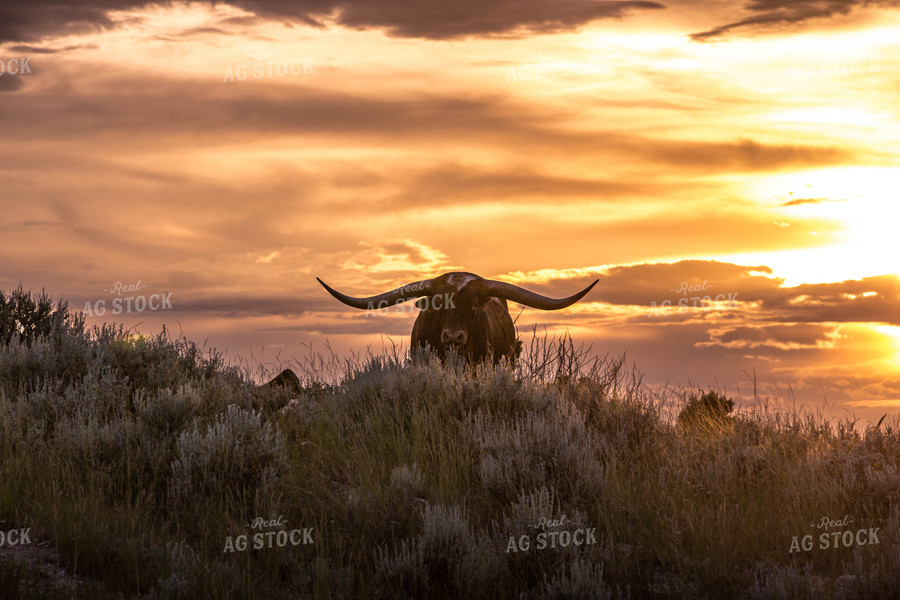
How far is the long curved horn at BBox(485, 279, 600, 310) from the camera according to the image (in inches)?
544

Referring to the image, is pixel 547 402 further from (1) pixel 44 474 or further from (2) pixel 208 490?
(1) pixel 44 474

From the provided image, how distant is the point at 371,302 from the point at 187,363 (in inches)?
146

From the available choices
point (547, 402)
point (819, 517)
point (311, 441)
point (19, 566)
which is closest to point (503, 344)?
point (547, 402)

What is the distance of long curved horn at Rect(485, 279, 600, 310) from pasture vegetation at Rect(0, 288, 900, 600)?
2940 mm

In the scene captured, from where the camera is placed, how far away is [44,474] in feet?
25.3

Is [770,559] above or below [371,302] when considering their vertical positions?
below
